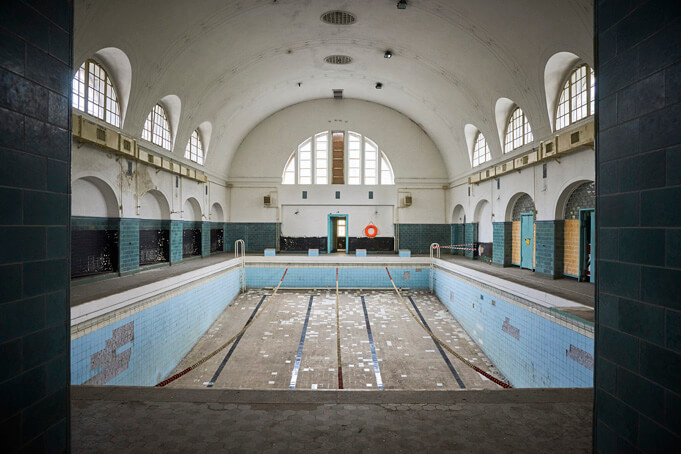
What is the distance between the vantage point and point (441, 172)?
52.9 feet

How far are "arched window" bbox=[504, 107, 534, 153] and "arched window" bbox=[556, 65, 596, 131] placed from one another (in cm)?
133

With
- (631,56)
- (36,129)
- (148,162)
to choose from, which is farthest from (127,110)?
(631,56)

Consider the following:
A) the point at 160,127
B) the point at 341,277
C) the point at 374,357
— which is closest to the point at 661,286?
the point at 374,357

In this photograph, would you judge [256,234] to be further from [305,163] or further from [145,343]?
[145,343]

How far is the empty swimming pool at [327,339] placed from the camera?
5344mm

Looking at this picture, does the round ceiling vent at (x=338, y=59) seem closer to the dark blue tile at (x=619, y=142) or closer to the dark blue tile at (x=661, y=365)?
the dark blue tile at (x=619, y=142)

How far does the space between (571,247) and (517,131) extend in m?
3.95

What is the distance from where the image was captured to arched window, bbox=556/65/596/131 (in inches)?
285

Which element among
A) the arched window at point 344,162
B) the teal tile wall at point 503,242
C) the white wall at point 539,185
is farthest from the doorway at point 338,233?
the teal tile wall at point 503,242

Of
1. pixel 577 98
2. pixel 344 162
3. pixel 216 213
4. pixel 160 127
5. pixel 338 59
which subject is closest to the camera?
pixel 577 98

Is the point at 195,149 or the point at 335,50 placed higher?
the point at 335,50

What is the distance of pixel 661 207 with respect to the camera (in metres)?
1.29

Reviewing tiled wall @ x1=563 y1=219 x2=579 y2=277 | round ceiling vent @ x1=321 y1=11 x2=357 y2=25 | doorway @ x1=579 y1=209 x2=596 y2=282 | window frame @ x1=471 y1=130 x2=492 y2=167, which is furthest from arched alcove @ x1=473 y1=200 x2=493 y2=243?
round ceiling vent @ x1=321 y1=11 x2=357 y2=25

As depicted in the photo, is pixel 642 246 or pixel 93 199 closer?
pixel 642 246
